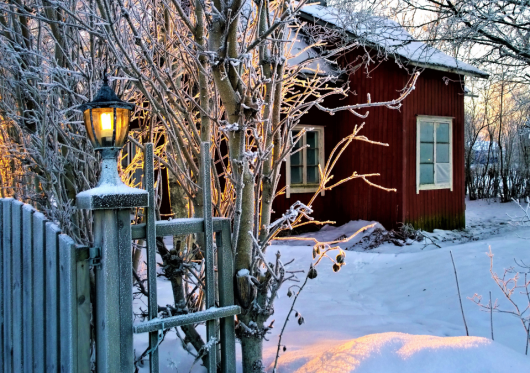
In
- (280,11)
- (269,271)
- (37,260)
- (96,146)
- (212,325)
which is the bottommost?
(212,325)

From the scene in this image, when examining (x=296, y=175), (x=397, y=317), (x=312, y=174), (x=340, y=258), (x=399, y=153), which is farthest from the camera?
(x=312, y=174)

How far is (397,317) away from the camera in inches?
199

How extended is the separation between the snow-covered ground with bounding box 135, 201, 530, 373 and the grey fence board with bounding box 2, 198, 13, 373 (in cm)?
97

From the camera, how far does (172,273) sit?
2652mm

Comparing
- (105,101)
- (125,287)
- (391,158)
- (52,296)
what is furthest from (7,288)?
(391,158)

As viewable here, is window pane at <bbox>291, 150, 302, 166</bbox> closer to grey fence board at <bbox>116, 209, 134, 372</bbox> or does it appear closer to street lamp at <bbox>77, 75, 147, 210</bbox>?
street lamp at <bbox>77, 75, 147, 210</bbox>

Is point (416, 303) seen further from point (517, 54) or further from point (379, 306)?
point (517, 54)

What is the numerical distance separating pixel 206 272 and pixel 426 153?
9.76m

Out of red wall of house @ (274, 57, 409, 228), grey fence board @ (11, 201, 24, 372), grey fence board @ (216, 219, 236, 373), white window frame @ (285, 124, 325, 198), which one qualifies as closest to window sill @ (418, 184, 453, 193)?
red wall of house @ (274, 57, 409, 228)

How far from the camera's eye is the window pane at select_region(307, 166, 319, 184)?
37.8 feet

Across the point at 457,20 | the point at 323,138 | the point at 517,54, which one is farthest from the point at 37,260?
the point at 323,138

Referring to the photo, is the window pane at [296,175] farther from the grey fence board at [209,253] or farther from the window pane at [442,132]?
the grey fence board at [209,253]

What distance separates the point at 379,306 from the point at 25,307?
4268mm

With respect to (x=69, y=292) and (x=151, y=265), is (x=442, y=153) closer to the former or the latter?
(x=151, y=265)
